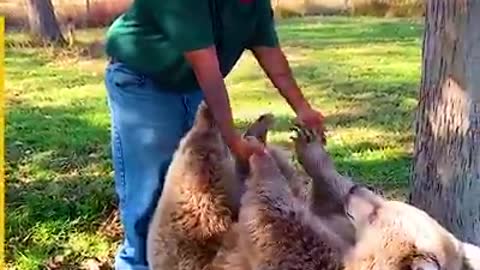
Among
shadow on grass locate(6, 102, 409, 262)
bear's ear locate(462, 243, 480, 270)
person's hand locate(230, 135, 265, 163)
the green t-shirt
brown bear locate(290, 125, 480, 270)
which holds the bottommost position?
shadow on grass locate(6, 102, 409, 262)

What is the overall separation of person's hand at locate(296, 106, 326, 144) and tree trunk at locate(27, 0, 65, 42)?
44.5ft

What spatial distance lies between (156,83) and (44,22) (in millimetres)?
13584

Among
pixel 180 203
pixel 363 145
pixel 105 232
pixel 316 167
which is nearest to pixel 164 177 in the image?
pixel 180 203

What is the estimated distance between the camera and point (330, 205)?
400 cm

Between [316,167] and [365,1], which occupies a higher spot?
[316,167]

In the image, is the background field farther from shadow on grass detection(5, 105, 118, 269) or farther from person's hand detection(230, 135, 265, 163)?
person's hand detection(230, 135, 265, 163)

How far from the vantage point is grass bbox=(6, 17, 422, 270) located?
20.8ft

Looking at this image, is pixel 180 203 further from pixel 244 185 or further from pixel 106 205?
pixel 106 205

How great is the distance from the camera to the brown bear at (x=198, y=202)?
3.98 metres

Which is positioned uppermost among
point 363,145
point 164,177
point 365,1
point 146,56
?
point 146,56

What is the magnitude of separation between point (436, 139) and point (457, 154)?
13cm

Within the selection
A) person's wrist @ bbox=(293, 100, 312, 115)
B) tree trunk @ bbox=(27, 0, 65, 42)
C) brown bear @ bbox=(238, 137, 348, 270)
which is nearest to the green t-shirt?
person's wrist @ bbox=(293, 100, 312, 115)

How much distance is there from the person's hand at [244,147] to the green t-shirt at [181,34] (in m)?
0.37

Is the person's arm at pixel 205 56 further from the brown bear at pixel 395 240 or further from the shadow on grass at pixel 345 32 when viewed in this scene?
the shadow on grass at pixel 345 32
